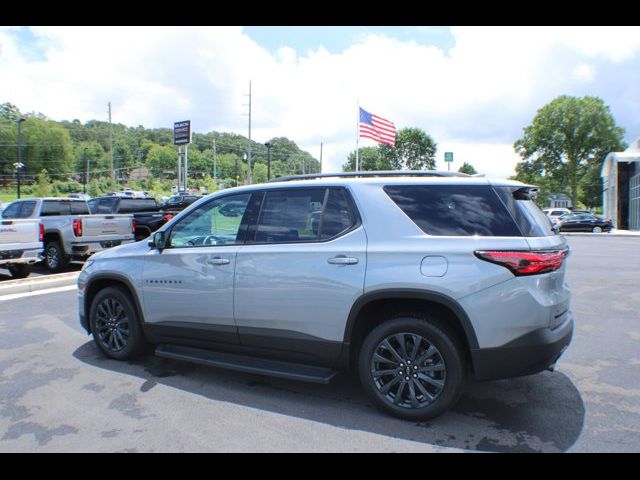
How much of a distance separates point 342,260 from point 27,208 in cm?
1166

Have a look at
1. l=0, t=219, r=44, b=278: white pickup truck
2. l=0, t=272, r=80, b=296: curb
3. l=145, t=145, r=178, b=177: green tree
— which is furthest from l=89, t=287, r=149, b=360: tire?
l=145, t=145, r=178, b=177: green tree

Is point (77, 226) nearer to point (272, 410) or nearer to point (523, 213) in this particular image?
point (272, 410)

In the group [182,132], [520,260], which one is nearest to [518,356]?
[520,260]

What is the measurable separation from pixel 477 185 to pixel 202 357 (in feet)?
9.01

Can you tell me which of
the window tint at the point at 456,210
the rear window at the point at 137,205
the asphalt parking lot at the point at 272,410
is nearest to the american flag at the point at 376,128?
the rear window at the point at 137,205

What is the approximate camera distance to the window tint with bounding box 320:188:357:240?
385 cm

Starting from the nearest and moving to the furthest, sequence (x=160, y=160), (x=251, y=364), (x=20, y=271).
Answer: (x=251, y=364)
(x=20, y=271)
(x=160, y=160)

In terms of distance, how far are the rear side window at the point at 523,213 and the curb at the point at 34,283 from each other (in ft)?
27.1

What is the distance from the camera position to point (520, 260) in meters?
3.30

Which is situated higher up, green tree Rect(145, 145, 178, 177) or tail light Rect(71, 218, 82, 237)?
green tree Rect(145, 145, 178, 177)

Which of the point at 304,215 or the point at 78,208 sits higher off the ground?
the point at 78,208

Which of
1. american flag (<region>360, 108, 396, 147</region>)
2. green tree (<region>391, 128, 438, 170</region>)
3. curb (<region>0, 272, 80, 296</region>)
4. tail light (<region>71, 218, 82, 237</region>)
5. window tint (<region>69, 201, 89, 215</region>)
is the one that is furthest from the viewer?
green tree (<region>391, 128, 438, 170</region>)

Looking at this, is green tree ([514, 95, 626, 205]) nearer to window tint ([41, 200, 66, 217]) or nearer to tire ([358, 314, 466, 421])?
window tint ([41, 200, 66, 217])
